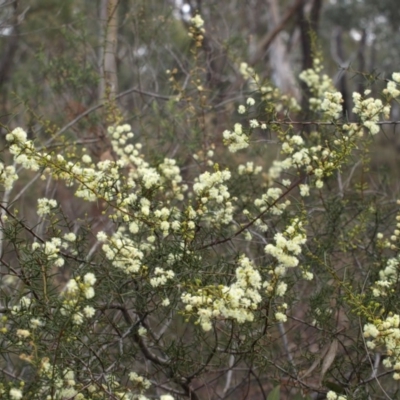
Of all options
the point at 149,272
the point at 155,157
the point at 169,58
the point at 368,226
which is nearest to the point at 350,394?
the point at 149,272

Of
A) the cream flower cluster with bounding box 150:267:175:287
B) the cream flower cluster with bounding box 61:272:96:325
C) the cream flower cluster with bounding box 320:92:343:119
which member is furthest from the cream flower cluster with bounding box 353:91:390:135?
the cream flower cluster with bounding box 61:272:96:325

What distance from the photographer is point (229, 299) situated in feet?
7.57

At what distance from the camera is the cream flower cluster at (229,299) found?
2.31m

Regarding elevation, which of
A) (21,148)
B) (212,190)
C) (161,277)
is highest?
(212,190)

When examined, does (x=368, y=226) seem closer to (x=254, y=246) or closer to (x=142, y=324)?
(x=254, y=246)

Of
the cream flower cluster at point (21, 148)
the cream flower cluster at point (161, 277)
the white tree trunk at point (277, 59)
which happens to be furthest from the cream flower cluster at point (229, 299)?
the white tree trunk at point (277, 59)

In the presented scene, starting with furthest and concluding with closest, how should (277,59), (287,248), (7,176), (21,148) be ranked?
(277,59) < (7,176) < (21,148) < (287,248)

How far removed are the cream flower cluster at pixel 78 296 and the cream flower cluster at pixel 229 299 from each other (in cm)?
38

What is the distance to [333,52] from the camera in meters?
16.3

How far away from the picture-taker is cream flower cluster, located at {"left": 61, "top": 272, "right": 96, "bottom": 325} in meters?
2.18

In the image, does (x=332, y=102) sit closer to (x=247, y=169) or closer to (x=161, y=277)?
(x=247, y=169)

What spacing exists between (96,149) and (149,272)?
239 centimetres

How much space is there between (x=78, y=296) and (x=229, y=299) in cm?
55

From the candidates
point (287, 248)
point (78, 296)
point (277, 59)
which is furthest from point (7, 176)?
point (277, 59)
